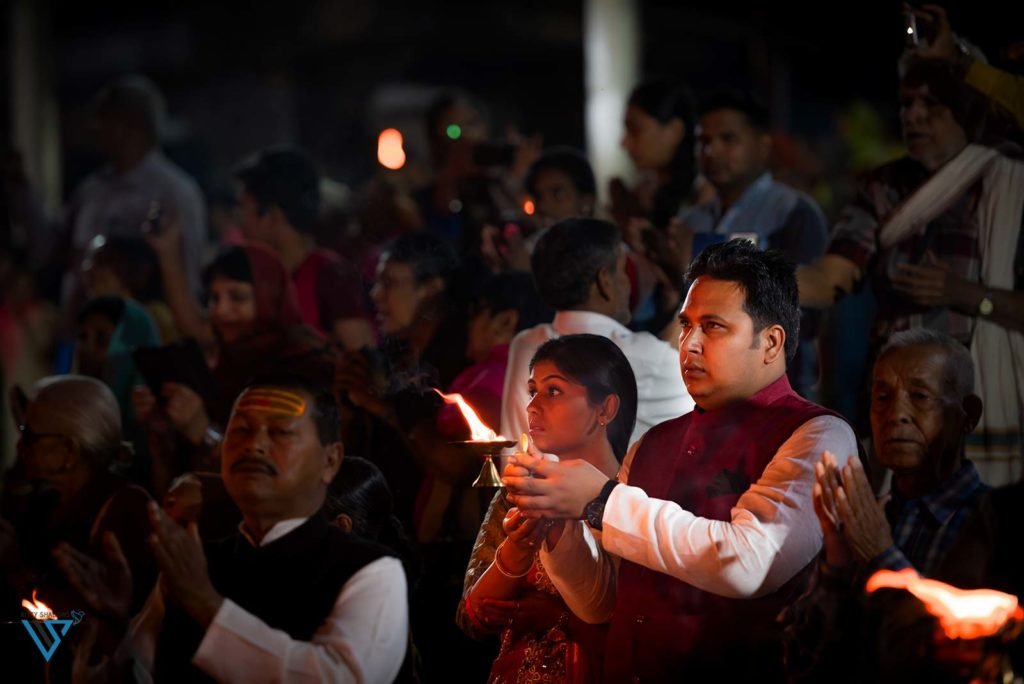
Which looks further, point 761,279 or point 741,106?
point 741,106

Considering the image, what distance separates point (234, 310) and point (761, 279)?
3268 millimetres

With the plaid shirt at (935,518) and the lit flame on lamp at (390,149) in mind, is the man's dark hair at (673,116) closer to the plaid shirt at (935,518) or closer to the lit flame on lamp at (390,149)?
the lit flame on lamp at (390,149)

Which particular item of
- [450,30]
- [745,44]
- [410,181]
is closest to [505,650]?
[410,181]

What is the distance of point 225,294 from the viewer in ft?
20.7

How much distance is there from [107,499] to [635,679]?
2449 mm

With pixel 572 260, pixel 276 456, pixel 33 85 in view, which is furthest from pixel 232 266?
pixel 33 85

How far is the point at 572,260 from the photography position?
15.5 feet

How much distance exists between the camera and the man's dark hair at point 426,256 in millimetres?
5785

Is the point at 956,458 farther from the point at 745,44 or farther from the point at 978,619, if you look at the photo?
the point at 745,44

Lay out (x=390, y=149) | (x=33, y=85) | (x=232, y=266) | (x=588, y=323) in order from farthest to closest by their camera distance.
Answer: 1. (x=33, y=85)
2. (x=390, y=149)
3. (x=232, y=266)
4. (x=588, y=323)

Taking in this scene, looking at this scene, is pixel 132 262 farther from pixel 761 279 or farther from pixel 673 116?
pixel 761 279

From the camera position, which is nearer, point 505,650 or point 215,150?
→ point 505,650

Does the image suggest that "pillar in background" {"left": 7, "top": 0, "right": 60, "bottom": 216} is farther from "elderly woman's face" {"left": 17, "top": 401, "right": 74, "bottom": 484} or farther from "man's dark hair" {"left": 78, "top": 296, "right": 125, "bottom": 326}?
"elderly woman's face" {"left": 17, "top": 401, "right": 74, "bottom": 484}

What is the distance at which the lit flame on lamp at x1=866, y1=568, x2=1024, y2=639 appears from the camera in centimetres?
330
